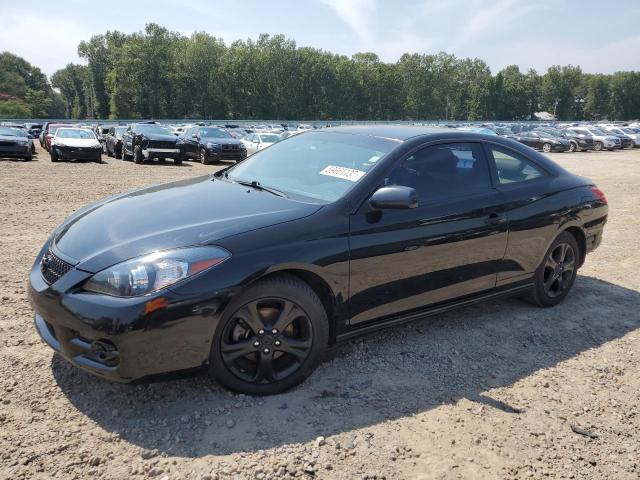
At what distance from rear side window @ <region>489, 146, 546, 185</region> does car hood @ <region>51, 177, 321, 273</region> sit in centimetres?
184

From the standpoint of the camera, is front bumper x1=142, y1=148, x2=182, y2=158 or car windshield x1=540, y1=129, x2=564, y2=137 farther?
car windshield x1=540, y1=129, x2=564, y2=137

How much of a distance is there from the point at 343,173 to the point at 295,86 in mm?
106662

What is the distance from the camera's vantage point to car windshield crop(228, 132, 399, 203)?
352cm

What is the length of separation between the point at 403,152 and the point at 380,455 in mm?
2059

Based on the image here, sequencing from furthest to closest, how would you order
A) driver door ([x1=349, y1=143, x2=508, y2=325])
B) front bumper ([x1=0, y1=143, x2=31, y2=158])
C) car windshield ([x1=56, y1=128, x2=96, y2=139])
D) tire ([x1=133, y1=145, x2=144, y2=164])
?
1. car windshield ([x1=56, y1=128, x2=96, y2=139])
2. tire ([x1=133, y1=145, x2=144, y2=164])
3. front bumper ([x1=0, y1=143, x2=31, y2=158])
4. driver door ([x1=349, y1=143, x2=508, y2=325])

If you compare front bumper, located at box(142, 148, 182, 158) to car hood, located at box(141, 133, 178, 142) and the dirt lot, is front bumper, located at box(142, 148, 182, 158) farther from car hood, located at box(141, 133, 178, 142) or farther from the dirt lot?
the dirt lot

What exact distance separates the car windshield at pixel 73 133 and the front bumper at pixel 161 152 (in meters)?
2.95

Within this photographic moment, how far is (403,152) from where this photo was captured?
12.0 feet

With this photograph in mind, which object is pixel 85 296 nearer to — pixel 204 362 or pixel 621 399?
pixel 204 362

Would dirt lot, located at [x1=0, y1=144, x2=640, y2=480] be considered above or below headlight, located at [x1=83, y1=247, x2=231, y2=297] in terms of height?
below

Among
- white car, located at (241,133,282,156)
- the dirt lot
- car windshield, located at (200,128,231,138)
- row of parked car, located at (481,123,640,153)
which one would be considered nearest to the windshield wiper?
the dirt lot

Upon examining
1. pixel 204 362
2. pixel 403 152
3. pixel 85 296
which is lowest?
pixel 204 362

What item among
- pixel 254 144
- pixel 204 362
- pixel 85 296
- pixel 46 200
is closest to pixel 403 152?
pixel 204 362

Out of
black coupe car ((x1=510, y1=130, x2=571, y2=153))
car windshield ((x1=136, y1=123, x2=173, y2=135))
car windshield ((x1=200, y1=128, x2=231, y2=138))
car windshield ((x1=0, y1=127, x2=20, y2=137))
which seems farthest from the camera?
black coupe car ((x1=510, y1=130, x2=571, y2=153))
